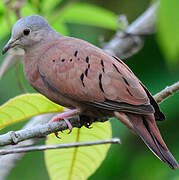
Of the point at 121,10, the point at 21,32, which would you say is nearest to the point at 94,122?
the point at 21,32

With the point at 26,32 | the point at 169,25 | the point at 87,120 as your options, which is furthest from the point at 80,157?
the point at 169,25

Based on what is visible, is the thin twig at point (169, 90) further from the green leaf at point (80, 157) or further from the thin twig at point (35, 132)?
the green leaf at point (80, 157)

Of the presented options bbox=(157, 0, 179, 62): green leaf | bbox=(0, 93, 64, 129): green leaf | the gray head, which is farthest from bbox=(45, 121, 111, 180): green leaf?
bbox=(157, 0, 179, 62): green leaf

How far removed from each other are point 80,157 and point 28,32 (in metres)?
1.30

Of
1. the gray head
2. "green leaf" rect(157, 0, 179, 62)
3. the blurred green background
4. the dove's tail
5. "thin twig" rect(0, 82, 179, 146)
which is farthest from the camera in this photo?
the blurred green background

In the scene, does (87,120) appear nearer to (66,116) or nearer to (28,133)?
(66,116)

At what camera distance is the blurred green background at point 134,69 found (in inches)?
145

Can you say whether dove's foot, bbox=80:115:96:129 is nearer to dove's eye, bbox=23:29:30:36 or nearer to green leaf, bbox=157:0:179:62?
dove's eye, bbox=23:29:30:36

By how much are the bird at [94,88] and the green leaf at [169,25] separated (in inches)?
50.4

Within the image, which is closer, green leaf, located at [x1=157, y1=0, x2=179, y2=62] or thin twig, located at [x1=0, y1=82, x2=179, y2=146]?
green leaf, located at [x1=157, y1=0, x2=179, y2=62]

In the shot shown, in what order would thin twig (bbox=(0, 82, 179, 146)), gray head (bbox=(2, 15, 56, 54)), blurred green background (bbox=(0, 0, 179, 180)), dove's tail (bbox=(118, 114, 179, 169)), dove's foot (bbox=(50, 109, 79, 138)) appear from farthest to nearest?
blurred green background (bbox=(0, 0, 179, 180)) < gray head (bbox=(2, 15, 56, 54)) < dove's foot (bbox=(50, 109, 79, 138)) < dove's tail (bbox=(118, 114, 179, 169)) < thin twig (bbox=(0, 82, 179, 146))

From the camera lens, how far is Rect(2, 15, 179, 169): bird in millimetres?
2512

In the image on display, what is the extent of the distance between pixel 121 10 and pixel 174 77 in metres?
1.82

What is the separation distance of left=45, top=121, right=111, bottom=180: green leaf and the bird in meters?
0.13
